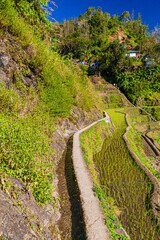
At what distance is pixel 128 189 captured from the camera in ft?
14.7

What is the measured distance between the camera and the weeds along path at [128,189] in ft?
10.6

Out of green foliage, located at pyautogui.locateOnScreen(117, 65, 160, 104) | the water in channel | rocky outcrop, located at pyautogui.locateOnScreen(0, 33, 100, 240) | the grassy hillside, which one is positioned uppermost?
green foliage, located at pyautogui.locateOnScreen(117, 65, 160, 104)

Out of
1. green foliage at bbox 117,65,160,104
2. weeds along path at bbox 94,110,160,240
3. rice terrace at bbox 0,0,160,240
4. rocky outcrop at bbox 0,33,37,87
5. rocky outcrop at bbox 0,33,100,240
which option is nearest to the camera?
rocky outcrop at bbox 0,33,100,240

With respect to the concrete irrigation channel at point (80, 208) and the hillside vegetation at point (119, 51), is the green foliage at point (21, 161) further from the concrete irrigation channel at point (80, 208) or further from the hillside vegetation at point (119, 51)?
the hillside vegetation at point (119, 51)

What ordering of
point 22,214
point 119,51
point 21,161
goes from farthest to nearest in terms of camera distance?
point 119,51, point 21,161, point 22,214

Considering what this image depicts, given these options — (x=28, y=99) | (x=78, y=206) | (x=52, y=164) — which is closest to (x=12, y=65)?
(x=28, y=99)

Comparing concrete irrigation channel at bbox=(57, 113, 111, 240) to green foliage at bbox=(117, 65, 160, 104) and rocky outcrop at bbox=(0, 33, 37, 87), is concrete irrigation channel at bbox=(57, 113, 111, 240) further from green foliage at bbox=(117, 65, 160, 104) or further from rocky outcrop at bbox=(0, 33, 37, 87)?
green foliage at bbox=(117, 65, 160, 104)

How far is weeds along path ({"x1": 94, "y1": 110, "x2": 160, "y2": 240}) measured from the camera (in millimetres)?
3223

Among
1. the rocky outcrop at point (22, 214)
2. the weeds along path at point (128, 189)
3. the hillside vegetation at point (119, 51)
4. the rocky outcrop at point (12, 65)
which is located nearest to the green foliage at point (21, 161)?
the rocky outcrop at point (22, 214)

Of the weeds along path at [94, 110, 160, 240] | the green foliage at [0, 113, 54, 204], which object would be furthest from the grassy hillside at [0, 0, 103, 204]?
the weeds along path at [94, 110, 160, 240]

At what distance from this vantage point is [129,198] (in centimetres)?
409

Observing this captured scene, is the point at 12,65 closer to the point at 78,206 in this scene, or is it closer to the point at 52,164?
the point at 52,164

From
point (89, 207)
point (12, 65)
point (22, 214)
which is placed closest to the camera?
point (22, 214)

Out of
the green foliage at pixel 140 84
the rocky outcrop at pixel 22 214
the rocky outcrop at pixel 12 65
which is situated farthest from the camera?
the green foliage at pixel 140 84
